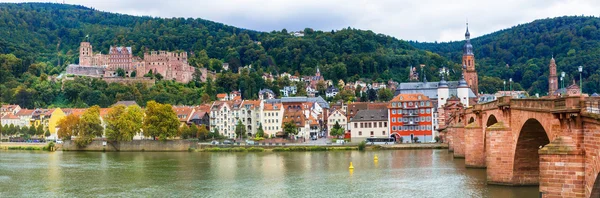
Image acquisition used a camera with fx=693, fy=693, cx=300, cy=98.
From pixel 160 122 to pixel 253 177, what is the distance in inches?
1358

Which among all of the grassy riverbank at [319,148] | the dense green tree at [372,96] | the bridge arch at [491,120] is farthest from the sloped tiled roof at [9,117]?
the bridge arch at [491,120]

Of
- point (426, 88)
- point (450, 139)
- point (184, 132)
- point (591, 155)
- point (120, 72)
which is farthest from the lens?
point (120, 72)

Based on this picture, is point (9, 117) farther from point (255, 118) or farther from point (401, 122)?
point (401, 122)

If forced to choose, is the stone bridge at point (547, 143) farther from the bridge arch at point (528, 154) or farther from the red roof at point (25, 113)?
the red roof at point (25, 113)

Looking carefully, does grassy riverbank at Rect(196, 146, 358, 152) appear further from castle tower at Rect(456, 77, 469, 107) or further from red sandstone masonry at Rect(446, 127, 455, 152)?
castle tower at Rect(456, 77, 469, 107)

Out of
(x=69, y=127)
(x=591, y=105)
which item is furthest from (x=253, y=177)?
(x=69, y=127)

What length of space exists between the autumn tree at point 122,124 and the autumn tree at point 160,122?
1.38 meters

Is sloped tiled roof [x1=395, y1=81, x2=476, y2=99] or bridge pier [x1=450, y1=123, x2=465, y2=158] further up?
sloped tiled roof [x1=395, y1=81, x2=476, y2=99]

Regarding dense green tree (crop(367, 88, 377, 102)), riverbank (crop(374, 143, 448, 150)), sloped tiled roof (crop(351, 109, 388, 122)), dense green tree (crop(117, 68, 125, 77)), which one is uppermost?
dense green tree (crop(117, 68, 125, 77))

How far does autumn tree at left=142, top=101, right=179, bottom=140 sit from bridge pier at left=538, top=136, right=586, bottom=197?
2325 inches

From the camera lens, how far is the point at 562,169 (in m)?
22.5

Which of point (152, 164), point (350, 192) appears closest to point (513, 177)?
point (350, 192)

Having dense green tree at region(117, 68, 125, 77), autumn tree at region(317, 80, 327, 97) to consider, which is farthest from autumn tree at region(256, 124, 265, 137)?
dense green tree at region(117, 68, 125, 77)

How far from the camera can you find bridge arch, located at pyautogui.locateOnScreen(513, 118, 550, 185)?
105ft
